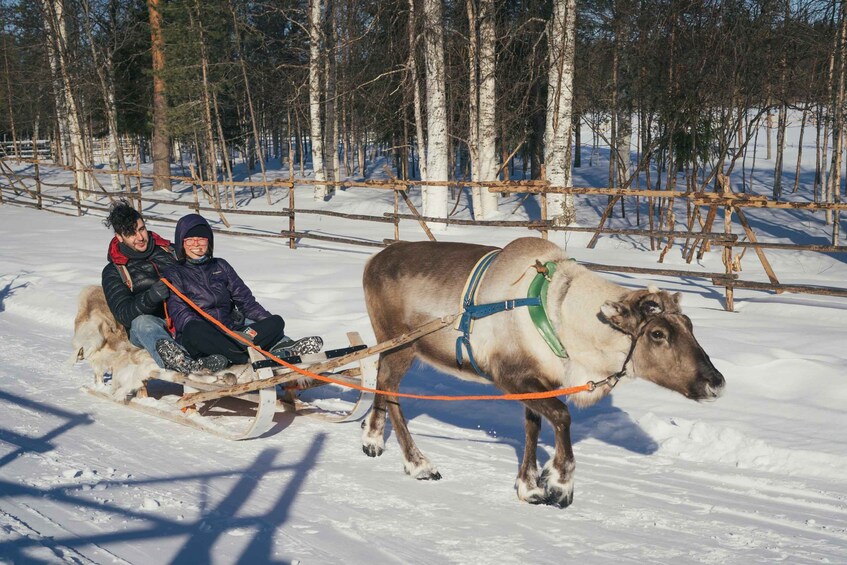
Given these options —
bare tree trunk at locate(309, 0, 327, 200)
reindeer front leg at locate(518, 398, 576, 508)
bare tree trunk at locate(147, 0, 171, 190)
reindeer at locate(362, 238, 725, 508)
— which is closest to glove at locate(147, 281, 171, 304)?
reindeer at locate(362, 238, 725, 508)

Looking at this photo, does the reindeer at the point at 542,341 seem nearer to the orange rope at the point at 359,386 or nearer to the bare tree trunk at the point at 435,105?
the orange rope at the point at 359,386

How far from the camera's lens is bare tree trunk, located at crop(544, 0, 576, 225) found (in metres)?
15.2

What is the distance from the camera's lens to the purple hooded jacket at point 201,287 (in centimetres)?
559

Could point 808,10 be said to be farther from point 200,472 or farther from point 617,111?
point 200,472

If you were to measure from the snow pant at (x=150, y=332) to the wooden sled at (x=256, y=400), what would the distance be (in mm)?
213

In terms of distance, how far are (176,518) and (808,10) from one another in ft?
64.4

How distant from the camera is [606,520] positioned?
12.7 feet

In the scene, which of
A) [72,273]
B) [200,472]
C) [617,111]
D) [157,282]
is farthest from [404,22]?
[200,472]

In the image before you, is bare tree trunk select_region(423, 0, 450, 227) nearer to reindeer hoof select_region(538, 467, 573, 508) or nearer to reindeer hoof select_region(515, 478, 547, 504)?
reindeer hoof select_region(515, 478, 547, 504)

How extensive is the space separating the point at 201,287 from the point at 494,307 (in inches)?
97.8

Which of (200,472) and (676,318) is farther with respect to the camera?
(200,472)

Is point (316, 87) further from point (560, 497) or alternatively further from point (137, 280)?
point (560, 497)

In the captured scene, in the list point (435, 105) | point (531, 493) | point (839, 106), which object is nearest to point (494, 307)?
point (531, 493)

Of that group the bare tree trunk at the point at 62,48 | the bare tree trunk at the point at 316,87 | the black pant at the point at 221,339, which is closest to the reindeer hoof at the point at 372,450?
the black pant at the point at 221,339
